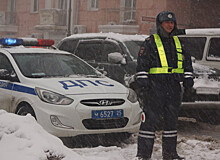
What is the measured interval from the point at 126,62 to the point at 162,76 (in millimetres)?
3211

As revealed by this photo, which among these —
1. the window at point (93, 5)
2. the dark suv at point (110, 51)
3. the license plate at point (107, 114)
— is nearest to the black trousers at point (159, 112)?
the license plate at point (107, 114)

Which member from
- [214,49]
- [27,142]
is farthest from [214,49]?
[27,142]

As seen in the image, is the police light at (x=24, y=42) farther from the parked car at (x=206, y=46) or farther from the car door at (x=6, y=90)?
the parked car at (x=206, y=46)

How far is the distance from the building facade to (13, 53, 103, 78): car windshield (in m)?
Result: 7.79

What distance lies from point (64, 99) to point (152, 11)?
14871 millimetres

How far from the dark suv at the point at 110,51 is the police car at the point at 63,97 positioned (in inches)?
50.8

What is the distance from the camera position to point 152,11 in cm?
2030

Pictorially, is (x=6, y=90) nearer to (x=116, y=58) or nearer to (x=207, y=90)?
(x=116, y=58)

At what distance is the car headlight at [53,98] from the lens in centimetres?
599

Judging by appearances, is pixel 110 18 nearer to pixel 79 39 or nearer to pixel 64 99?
pixel 79 39

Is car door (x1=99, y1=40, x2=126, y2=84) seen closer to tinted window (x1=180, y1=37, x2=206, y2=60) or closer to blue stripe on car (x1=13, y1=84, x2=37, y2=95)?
tinted window (x1=180, y1=37, x2=206, y2=60)

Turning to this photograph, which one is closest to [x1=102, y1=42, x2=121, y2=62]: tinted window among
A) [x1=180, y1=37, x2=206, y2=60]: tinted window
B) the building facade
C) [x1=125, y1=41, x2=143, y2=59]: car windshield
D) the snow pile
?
[x1=125, y1=41, x2=143, y2=59]: car windshield

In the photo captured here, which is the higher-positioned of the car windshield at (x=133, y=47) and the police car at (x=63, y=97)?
the car windshield at (x=133, y=47)

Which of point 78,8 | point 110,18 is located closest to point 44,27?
point 78,8
